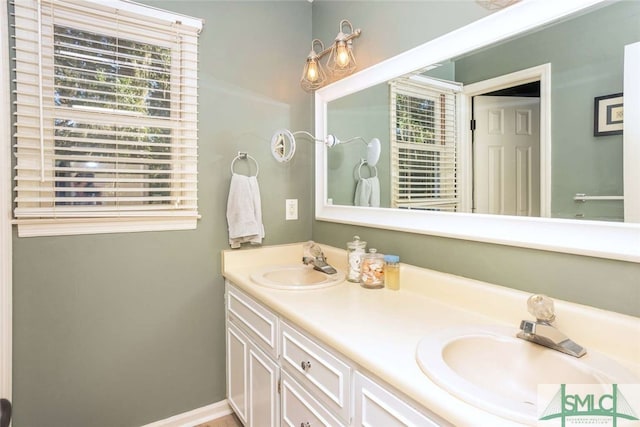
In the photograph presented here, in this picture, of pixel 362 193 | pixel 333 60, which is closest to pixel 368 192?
pixel 362 193

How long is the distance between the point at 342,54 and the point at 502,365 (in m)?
1.47

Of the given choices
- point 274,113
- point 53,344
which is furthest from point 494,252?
point 53,344

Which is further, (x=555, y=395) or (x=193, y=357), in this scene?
(x=193, y=357)

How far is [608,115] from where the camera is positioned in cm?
93

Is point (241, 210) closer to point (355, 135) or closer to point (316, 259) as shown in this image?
point (316, 259)

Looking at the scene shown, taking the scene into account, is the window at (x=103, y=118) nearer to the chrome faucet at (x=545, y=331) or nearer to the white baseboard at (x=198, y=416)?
the white baseboard at (x=198, y=416)

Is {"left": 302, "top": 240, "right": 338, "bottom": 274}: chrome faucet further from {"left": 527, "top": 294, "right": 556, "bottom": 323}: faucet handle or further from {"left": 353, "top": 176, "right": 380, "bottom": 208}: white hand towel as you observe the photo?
{"left": 527, "top": 294, "right": 556, "bottom": 323}: faucet handle

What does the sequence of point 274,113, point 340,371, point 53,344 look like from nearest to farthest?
point 340,371
point 53,344
point 274,113

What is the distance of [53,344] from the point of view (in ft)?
4.97

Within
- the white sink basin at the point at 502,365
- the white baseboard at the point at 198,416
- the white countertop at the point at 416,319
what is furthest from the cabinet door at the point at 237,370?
the white sink basin at the point at 502,365

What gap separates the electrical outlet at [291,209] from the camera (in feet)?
6.81

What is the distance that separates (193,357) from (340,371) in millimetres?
1154

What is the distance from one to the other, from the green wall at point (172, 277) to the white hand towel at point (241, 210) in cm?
7

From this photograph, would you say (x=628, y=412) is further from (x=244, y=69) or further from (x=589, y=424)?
(x=244, y=69)
